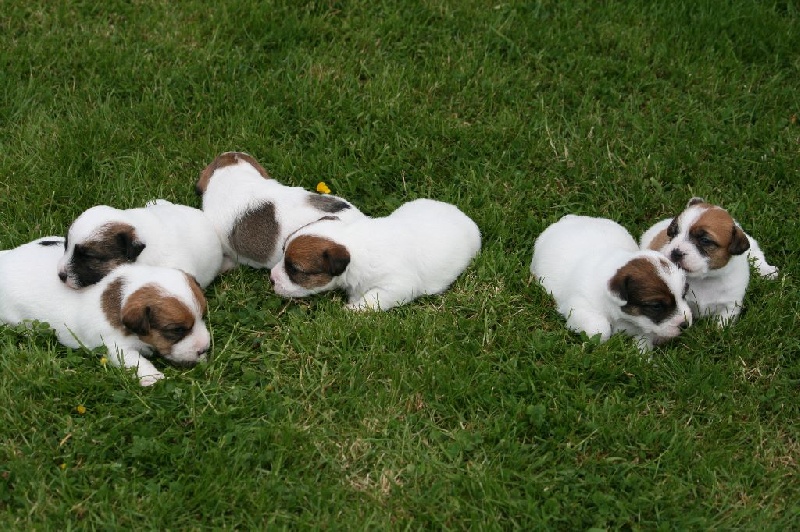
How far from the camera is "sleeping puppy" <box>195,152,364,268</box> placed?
7.05 m

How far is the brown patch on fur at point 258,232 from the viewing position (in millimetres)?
7039

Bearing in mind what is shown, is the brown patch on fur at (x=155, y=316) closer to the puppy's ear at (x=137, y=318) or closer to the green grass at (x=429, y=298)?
the puppy's ear at (x=137, y=318)

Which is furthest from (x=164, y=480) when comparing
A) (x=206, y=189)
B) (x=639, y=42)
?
(x=639, y=42)

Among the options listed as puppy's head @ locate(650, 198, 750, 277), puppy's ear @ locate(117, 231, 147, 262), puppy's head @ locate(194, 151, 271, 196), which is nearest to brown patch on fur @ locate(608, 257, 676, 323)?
puppy's head @ locate(650, 198, 750, 277)

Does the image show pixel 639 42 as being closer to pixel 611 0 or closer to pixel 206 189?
pixel 611 0

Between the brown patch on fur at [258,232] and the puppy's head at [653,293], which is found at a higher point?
the puppy's head at [653,293]

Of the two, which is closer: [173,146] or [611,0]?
[173,146]

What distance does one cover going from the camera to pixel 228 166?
7434 millimetres

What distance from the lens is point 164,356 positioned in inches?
248

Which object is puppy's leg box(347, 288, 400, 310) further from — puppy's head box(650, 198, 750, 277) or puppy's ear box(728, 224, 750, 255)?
puppy's ear box(728, 224, 750, 255)

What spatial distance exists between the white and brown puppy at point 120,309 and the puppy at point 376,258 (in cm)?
79

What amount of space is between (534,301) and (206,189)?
2901 mm

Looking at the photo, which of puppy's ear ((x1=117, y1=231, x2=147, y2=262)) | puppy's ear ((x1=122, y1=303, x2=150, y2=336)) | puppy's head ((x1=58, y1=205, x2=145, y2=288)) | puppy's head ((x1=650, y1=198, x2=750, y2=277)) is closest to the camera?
puppy's ear ((x1=122, y1=303, x2=150, y2=336))

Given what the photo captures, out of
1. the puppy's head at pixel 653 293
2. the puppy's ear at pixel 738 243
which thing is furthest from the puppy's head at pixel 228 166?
the puppy's ear at pixel 738 243
